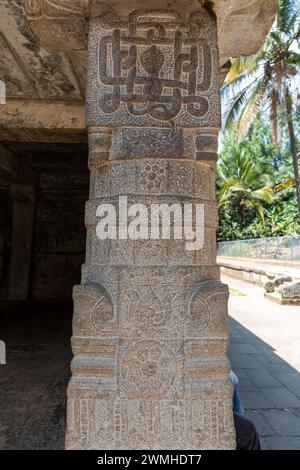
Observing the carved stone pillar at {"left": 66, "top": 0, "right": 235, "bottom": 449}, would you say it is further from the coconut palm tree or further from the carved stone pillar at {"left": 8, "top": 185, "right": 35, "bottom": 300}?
the coconut palm tree

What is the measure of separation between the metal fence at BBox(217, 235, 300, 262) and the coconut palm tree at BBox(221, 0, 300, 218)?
3.83m

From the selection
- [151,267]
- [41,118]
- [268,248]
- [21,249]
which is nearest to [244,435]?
[151,267]

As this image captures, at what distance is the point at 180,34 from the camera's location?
7.80 ft

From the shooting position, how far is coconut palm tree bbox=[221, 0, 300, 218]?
13602 millimetres

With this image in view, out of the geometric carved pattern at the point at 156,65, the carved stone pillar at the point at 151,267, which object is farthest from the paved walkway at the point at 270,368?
the geometric carved pattern at the point at 156,65

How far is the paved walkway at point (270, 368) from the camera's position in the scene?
331cm

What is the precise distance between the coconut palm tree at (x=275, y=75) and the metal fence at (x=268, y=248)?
383 centimetres

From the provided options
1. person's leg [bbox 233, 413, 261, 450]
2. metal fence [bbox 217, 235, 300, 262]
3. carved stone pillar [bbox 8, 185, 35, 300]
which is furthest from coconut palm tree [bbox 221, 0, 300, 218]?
person's leg [bbox 233, 413, 261, 450]

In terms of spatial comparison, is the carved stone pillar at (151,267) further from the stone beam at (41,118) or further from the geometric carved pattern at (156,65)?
the stone beam at (41,118)

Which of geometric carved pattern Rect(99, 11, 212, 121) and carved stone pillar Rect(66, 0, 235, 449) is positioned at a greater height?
geometric carved pattern Rect(99, 11, 212, 121)

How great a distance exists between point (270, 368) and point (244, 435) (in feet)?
9.24

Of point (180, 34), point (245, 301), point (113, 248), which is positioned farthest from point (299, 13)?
point (113, 248)

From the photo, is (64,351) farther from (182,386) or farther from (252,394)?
(182,386)

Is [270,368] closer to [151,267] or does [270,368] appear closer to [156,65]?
[151,267]
